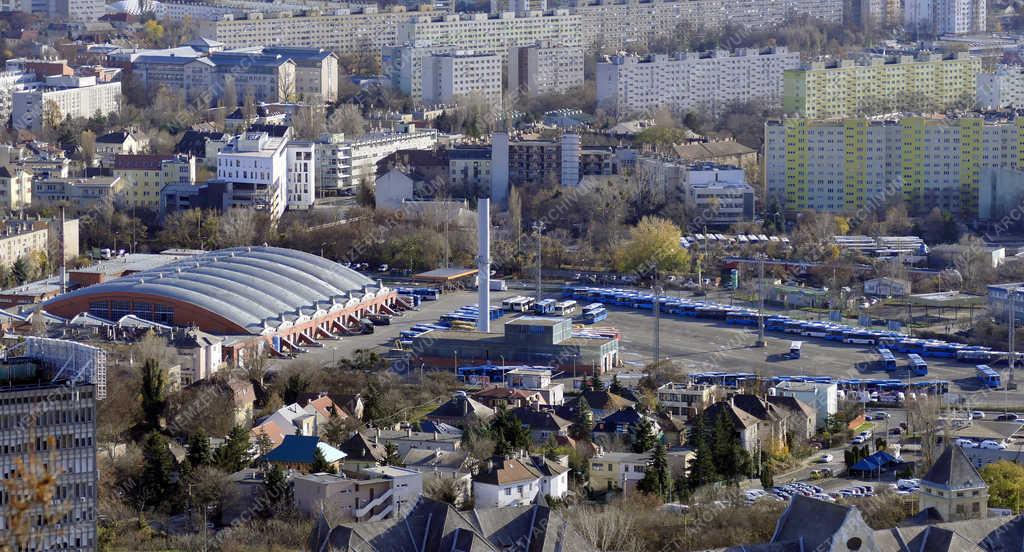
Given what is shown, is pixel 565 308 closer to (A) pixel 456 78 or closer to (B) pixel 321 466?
(B) pixel 321 466

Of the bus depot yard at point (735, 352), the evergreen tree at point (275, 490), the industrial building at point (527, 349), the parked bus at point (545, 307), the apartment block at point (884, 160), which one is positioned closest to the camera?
the evergreen tree at point (275, 490)

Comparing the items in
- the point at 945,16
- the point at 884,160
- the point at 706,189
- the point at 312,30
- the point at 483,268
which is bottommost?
the point at 483,268

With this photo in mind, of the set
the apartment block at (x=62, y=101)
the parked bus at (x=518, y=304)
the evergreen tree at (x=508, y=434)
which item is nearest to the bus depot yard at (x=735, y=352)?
the parked bus at (x=518, y=304)

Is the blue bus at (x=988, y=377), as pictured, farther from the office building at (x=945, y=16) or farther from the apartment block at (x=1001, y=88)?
the office building at (x=945, y=16)

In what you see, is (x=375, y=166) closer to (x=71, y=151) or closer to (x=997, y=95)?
(x=71, y=151)

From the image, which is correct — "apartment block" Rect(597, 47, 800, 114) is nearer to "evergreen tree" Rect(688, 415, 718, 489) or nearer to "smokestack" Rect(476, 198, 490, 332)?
"smokestack" Rect(476, 198, 490, 332)

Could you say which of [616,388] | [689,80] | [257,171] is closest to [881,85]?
[689,80]
